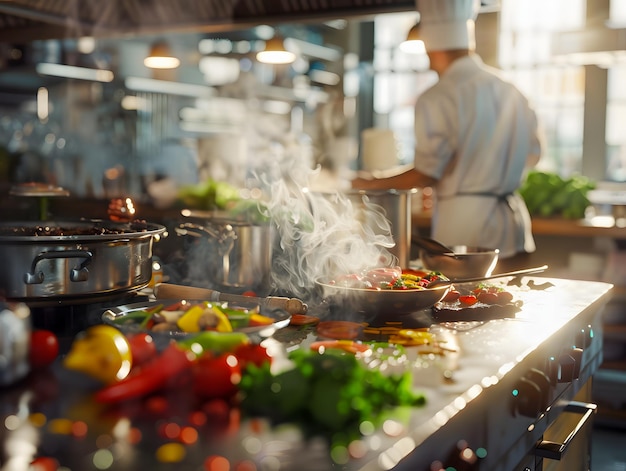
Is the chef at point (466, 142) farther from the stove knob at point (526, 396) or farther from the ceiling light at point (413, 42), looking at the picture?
the stove knob at point (526, 396)

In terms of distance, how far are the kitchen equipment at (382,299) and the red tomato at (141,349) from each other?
0.55 metres

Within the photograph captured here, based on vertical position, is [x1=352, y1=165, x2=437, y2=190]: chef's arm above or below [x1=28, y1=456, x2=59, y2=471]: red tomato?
above

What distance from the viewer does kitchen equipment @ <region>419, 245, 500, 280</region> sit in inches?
80.7

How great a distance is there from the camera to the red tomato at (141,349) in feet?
3.75

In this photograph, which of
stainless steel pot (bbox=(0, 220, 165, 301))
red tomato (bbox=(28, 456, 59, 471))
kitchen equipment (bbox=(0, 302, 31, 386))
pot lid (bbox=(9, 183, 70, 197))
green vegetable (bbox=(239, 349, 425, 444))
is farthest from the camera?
pot lid (bbox=(9, 183, 70, 197))

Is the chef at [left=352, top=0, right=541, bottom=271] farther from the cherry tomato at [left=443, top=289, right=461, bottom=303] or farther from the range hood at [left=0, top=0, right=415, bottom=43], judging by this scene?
the cherry tomato at [left=443, top=289, right=461, bottom=303]

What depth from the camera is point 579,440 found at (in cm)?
196

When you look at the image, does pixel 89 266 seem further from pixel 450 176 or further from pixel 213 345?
pixel 450 176

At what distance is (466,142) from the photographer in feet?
10.3

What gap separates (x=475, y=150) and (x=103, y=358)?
2363mm

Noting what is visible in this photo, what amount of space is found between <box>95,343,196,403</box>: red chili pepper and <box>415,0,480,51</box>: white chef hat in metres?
2.42

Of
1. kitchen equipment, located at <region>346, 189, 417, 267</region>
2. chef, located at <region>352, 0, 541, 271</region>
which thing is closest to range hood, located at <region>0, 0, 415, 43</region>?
chef, located at <region>352, 0, 541, 271</region>

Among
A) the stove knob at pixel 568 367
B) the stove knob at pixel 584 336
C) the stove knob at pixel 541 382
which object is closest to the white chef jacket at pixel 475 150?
the stove knob at pixel 584 336

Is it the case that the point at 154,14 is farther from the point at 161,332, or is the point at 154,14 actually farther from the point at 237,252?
the point at 161,332
